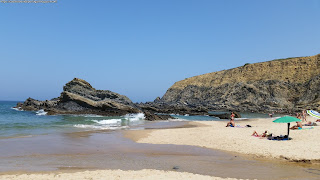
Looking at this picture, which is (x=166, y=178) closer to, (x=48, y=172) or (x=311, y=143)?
(x=48, y=172)

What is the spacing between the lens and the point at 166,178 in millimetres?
7043

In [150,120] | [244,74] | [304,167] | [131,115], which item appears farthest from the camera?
[244,74]

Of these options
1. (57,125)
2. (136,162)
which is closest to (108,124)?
(57,125)

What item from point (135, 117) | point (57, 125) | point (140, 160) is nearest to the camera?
point (140, 160)

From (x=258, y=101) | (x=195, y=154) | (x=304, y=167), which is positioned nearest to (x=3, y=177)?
(x=195, y=154)

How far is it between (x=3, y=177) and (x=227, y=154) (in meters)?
8.28

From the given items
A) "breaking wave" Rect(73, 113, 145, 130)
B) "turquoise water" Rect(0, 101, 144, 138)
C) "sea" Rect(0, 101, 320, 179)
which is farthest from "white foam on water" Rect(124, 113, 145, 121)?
"sea" Rect(0, 101, 320, 179)

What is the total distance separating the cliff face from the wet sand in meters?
49.0

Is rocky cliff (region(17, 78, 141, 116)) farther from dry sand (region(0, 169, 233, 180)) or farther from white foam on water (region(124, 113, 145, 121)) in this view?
dry sand (region(0, 169, 233, 180))

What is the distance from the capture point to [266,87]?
225ft

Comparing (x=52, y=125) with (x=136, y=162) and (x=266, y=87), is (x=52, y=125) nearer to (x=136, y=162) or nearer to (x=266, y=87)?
(x=136, y=162)

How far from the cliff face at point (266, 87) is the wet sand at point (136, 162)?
49.0 meters

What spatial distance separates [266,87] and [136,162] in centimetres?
6647

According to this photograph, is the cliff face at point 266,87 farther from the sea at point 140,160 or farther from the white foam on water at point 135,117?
the sea at point 140,160
